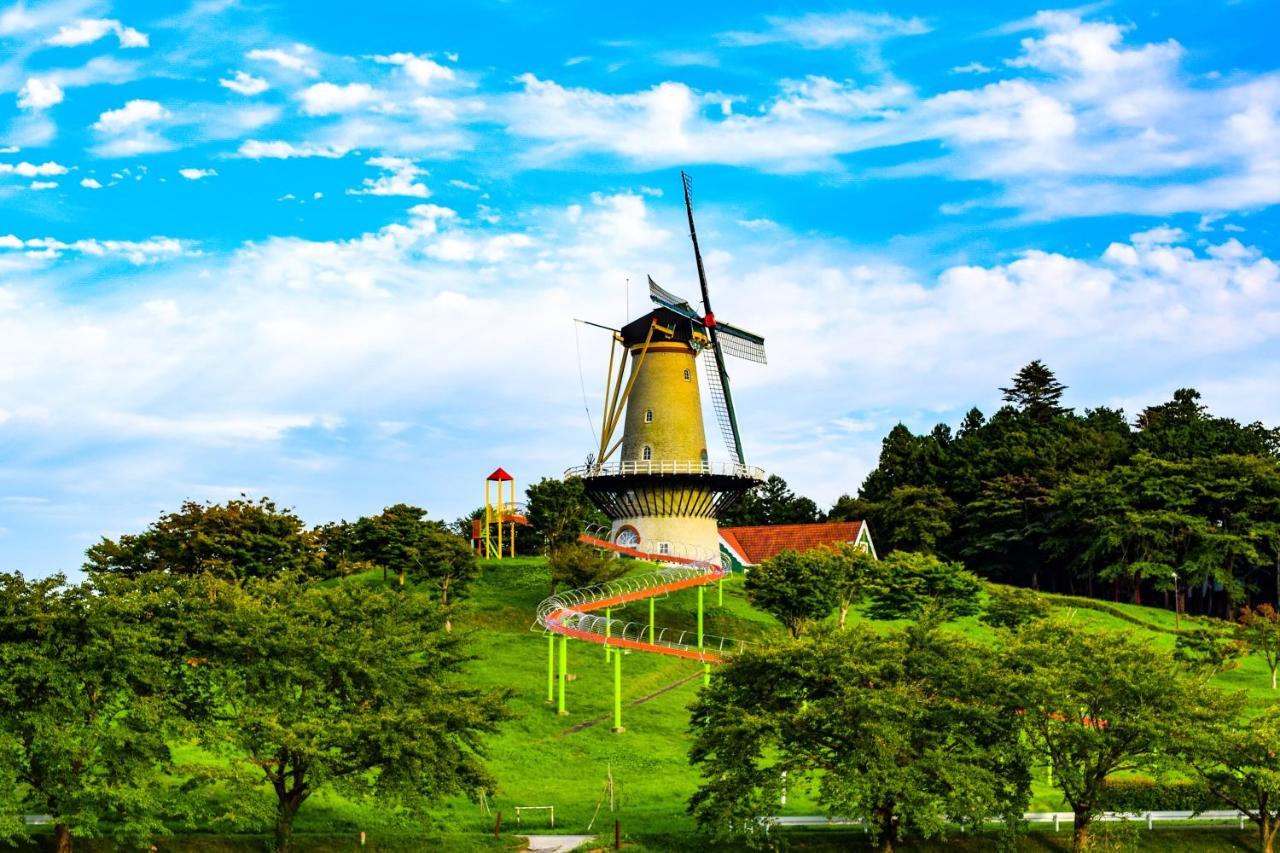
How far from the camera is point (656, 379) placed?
3034 inches

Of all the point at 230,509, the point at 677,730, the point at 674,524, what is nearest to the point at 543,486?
the point at 674,524

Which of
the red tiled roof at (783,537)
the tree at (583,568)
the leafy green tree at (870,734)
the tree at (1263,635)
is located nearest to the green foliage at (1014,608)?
the tree at (1263,635)

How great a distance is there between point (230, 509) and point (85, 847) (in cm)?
3549

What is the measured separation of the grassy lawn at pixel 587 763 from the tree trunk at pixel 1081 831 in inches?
72.9

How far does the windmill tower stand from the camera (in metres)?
75.7

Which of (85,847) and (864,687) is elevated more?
(864,687)

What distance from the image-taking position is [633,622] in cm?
6400

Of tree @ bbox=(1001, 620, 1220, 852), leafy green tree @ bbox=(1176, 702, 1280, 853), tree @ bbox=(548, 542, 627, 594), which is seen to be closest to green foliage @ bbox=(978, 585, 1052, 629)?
tree @ bbox=(548, 542, 627, 594)

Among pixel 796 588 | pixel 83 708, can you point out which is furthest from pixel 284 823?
pixel 796 588

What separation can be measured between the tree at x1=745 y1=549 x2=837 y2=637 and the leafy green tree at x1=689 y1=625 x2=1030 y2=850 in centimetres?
2187

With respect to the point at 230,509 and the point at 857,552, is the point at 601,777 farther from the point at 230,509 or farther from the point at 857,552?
the point at 230,509

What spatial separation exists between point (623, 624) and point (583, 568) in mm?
4787

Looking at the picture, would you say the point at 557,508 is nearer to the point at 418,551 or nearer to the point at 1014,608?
the point at 418,551

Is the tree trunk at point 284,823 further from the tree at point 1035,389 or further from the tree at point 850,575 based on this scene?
the tree at point 1035,389
